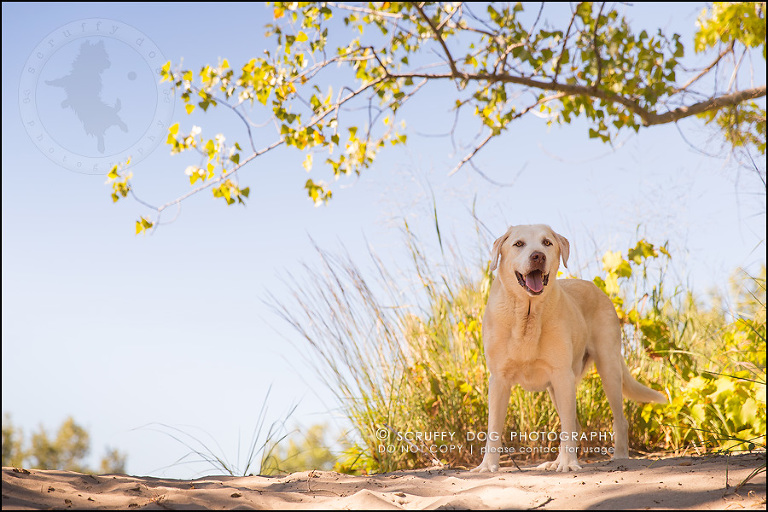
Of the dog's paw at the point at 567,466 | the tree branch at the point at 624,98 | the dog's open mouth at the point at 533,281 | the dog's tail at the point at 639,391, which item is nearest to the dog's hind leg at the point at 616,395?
the dog's tail at the point at 639,391

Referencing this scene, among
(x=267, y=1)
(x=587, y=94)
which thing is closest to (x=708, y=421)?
(x=587, y=94)

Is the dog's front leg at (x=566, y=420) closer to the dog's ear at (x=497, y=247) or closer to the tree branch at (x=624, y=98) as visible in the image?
the dog's ear at (x=497, y=247)

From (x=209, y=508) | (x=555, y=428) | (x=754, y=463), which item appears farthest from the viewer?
(x=555, y=428)

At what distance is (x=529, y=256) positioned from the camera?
365 centimetres

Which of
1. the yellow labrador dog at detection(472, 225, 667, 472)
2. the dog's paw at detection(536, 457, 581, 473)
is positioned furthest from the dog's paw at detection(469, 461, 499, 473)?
the dog's paw at detection(536, 457, 581, 473)

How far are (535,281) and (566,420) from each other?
2.89 ft

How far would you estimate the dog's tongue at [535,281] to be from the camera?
12.1ft

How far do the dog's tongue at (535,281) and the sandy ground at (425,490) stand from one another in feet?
3.46

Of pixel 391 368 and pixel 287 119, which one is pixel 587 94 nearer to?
pixel 287 119

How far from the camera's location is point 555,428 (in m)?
5.05

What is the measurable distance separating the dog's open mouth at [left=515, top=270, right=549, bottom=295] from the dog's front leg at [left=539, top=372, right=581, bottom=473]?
0.59 metres

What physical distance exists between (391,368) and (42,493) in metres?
2.91

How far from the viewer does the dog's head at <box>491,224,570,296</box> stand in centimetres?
367

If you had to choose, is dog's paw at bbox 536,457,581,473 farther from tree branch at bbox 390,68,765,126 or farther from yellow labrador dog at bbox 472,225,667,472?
tree branch at bbox 390,68,765,126
